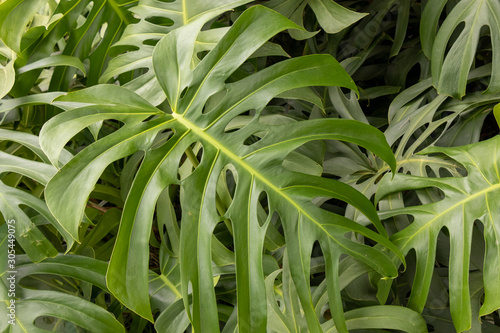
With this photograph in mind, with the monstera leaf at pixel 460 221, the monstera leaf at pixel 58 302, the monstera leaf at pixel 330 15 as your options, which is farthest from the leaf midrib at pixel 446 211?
the monstera leaf at pixel 58 302

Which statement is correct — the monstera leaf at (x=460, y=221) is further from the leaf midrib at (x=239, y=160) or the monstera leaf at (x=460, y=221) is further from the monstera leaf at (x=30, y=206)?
the monstera leaf at (x=30, y=206)

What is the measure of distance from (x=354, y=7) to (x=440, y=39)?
0.51 m

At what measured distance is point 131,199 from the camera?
607mm

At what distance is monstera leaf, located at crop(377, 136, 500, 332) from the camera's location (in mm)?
662

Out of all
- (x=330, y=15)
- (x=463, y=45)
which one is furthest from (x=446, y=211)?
(x=330, y=15)

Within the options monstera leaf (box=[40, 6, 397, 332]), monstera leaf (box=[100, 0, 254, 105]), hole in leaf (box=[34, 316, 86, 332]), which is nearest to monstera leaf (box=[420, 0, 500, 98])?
monstera leaf (box=[40, 6, 397, 332])

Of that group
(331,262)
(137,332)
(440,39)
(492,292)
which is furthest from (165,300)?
(440,39)

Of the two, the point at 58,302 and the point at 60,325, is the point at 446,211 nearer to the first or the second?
the point at 58,302

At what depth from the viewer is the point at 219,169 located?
677 millimetres

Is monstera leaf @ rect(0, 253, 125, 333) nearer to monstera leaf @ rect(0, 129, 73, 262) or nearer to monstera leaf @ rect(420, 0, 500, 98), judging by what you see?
monstera leaf @ rect(0, 129, 73, 262)

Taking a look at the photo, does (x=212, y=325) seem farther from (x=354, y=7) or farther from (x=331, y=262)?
(x=354, y=7)

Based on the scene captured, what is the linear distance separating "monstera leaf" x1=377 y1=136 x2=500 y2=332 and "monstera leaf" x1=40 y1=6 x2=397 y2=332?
98 mm

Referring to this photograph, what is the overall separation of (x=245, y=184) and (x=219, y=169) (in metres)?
0.05

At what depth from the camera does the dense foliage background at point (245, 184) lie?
621 millimetres
